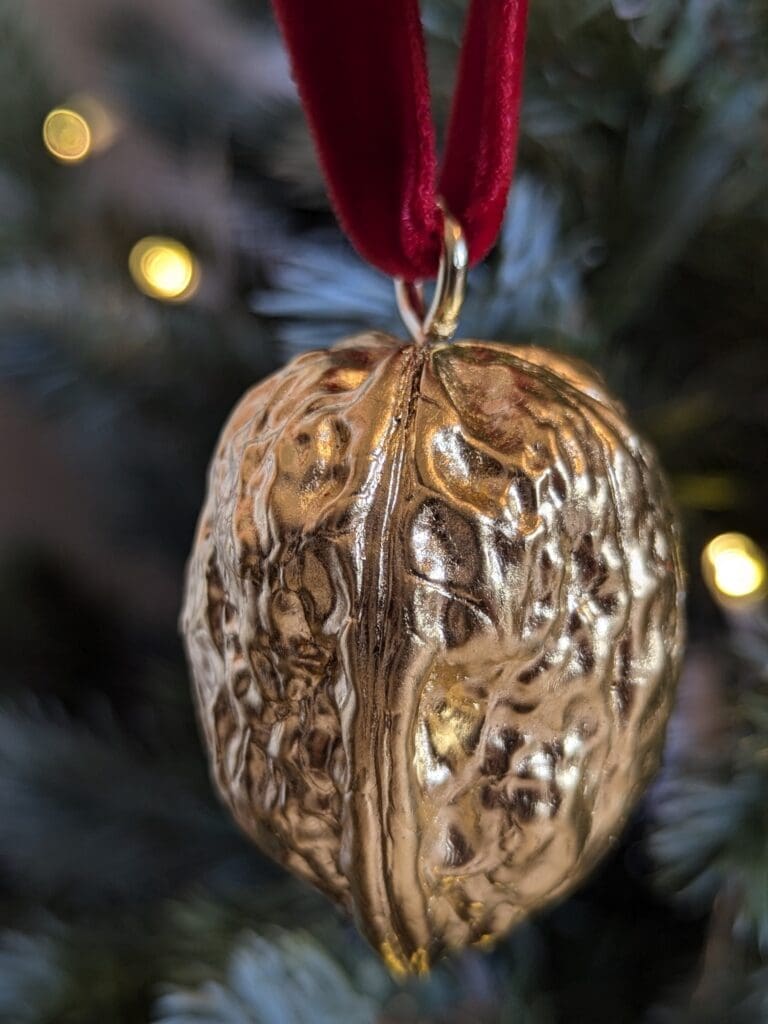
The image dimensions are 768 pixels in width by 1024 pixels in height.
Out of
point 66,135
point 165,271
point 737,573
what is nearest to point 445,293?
point 737,573

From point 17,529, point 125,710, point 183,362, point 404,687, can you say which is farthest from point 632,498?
point 17,529

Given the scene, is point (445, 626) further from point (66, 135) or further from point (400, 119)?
point (66, 135)

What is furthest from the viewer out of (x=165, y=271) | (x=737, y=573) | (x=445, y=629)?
(x=165, y=271)

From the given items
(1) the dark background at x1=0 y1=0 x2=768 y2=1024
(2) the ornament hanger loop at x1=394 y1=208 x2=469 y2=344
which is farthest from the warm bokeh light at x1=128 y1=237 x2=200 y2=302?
(2) the ornament hanger loop at x1=394 y1=208 x2=469 y2=344

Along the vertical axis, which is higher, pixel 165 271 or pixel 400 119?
pixel 165 271

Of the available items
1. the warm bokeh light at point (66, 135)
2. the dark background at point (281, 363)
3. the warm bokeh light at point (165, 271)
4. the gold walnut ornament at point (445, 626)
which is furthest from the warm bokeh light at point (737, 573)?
the warm bokeh light at point (66, 135)

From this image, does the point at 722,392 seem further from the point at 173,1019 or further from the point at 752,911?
the point at 173,1019
